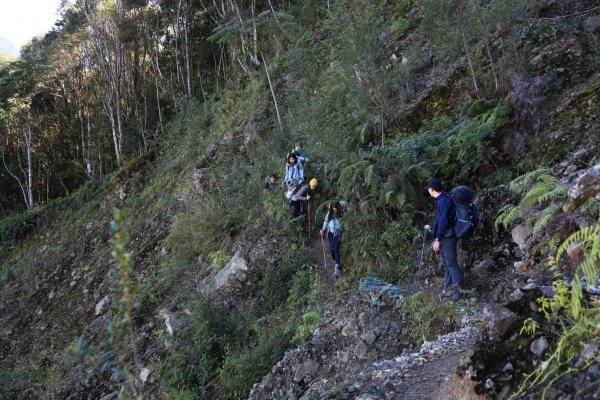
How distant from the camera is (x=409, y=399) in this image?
4.05 m

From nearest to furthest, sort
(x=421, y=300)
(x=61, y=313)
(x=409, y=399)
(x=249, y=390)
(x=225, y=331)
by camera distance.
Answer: (x=409, y=399)
(x=421, y=300)
(x=249, y=390)
(x=225, y=331)
(x=61, y=313)

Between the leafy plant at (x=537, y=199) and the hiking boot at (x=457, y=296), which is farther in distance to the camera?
the hiking boot at (x=457, y=296)

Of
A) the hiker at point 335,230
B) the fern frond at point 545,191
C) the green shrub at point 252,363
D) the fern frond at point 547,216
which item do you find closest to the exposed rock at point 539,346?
the fern frond at point 547,216

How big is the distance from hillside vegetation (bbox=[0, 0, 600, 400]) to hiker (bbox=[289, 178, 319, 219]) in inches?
10.8

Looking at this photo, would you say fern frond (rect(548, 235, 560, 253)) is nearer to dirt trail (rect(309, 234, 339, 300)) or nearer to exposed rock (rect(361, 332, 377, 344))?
exposed rock (rect(361, 332, 377, 344))

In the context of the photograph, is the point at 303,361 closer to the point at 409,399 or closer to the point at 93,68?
the point at 409,399

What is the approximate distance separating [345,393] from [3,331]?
1718 centimetres

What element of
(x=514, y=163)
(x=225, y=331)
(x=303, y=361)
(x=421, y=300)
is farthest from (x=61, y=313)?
(x=514, y=163)

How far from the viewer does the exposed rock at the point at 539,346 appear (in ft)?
9.47

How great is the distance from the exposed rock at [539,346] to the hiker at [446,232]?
3116mm

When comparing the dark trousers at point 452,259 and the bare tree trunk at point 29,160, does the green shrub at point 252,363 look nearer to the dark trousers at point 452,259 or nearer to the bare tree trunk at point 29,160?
the dark trousers at point 452,259

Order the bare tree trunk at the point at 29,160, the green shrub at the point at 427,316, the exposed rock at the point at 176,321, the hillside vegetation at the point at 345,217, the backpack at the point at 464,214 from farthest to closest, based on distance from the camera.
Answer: the bare tree trunk at the point at 29,160 < the exposed rock at the point at 176,321 < the backpack at the point at 464,214 < the green shrub at the point at 427,316 < the hillside vegetation at the point at 345,217

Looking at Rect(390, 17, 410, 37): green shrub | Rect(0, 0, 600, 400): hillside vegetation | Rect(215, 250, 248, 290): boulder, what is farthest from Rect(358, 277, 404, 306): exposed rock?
Rect(390, 17, 410, 37): green shrub

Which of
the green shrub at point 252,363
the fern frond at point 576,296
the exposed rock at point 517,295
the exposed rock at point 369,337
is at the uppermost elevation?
the fern frond at point 576,296
